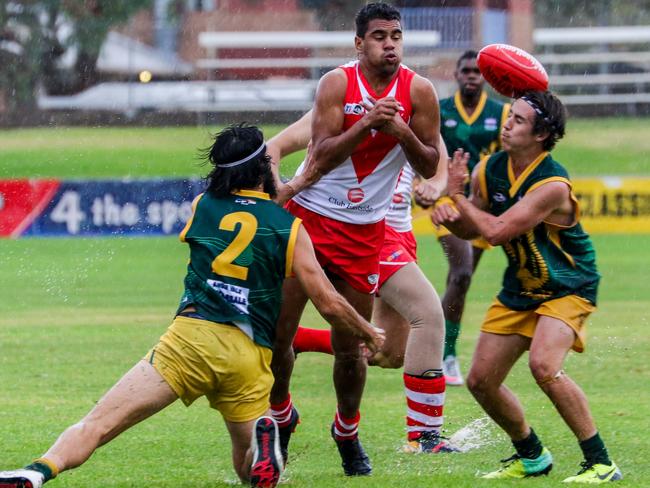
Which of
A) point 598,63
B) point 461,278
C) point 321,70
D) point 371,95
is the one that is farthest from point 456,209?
point 598,63

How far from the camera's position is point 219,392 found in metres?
6.07

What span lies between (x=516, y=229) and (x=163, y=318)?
741 cm

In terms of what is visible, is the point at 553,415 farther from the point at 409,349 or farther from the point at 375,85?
the point at 375,85

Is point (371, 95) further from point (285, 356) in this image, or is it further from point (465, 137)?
point (465, 137)

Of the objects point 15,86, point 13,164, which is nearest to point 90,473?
point 13,164

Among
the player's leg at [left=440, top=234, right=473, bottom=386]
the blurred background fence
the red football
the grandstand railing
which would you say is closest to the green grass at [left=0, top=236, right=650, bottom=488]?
the player's leg at [left=440, top=234, right=473, bottom=386]

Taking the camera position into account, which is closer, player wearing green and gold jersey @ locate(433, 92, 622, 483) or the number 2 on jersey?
the number 2 on jersey

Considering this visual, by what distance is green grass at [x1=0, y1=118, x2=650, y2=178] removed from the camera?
106 ft

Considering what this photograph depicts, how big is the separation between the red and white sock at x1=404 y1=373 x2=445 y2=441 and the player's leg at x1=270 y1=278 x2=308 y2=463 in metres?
0.67

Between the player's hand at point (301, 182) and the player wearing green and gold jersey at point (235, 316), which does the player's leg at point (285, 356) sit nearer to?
the player's hand at point (301, 182)

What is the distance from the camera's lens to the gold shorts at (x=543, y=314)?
21.9 ft

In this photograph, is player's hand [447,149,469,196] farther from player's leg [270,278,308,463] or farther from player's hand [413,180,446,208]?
player's leg [270,278,308,463]

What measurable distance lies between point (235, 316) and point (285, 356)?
1.30 m

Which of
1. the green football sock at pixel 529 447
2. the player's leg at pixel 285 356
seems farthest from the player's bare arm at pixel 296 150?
the green football sock at pixel 529 447
